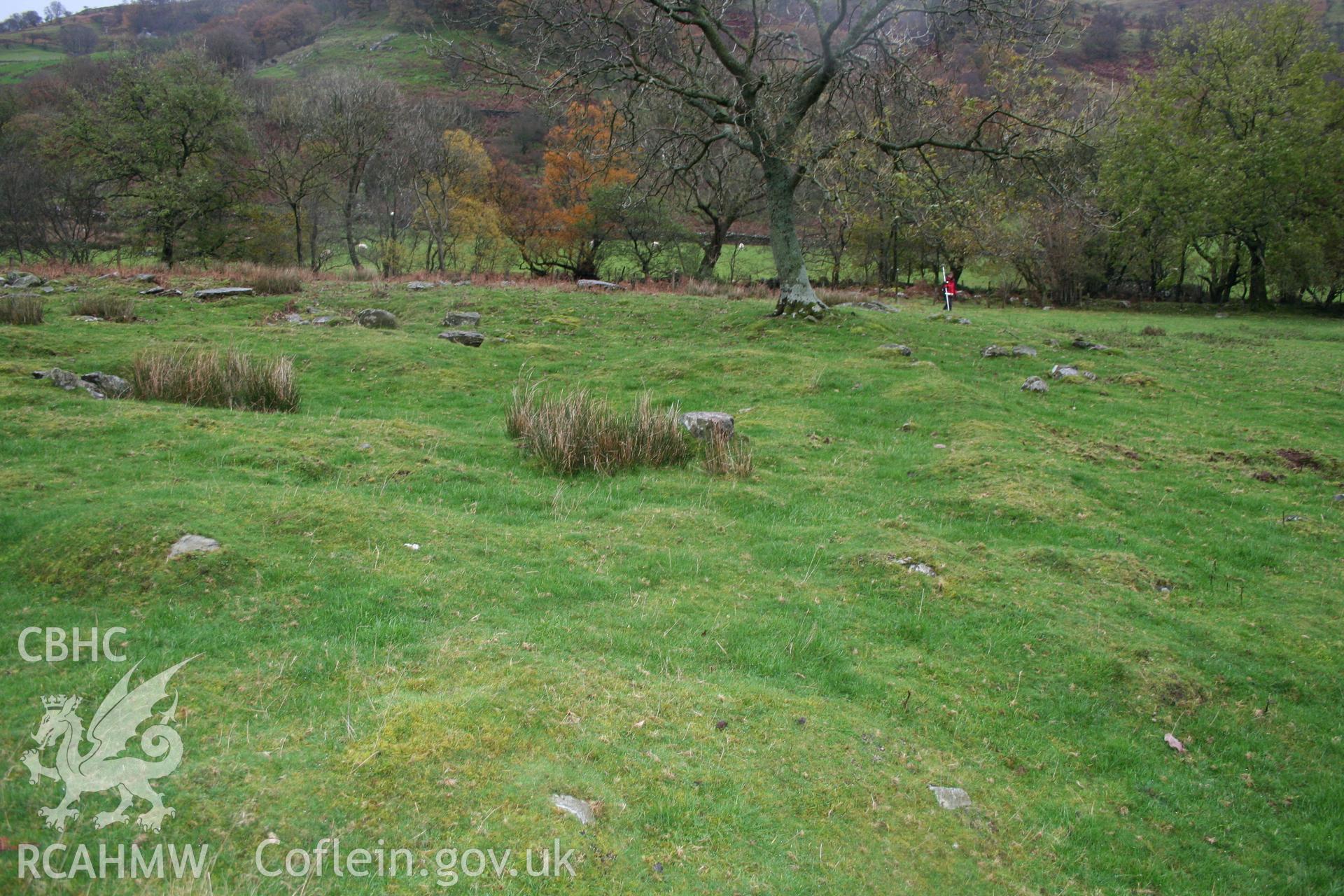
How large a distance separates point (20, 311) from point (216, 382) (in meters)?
7.35

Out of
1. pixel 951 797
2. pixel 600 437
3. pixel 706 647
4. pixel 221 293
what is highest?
pixel 221 293

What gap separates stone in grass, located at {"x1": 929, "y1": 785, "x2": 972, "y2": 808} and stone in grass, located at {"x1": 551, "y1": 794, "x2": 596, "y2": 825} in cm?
200

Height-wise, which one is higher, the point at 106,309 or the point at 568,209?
the point at 568,209

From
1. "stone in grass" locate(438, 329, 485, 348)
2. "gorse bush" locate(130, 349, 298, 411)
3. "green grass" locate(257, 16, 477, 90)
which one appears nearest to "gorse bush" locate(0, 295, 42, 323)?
"gorse bush" locate(130, 349, 298, 411)

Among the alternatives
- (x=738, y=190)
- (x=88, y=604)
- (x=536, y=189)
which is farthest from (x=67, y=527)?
(x=536, y=189)

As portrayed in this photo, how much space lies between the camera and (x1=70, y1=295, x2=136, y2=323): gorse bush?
625 inches

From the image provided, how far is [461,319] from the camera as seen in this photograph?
721 inches

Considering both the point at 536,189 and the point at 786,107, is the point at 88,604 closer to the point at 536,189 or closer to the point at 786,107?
the point at 786,107

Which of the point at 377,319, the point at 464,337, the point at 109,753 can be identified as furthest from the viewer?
the point at 377,319

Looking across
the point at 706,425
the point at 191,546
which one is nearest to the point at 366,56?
the point at 706,425

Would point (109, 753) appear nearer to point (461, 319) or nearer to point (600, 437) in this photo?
point (600, 437)

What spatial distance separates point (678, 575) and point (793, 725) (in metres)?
2.10

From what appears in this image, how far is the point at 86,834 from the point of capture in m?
2.95

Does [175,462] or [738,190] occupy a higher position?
[738,190]
